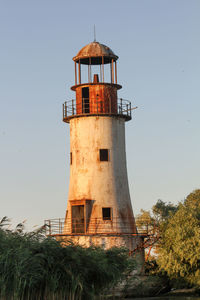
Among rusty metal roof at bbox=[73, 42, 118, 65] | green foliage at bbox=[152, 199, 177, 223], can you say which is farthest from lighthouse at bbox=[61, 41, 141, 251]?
green foliage at bbox=[152, 199, 177, 223]

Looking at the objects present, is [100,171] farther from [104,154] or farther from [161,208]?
[161,208]

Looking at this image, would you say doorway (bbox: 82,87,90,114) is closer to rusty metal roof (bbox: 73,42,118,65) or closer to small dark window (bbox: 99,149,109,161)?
rusty metal roof (bbox: 73,42,118,65)

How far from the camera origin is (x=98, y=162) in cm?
5909

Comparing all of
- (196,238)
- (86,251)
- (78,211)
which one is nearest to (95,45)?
(78,211)

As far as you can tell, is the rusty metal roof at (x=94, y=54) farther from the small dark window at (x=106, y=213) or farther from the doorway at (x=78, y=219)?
the small dark window at (x=106, y=213)

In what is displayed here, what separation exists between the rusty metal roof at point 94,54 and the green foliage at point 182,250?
13.4 metres

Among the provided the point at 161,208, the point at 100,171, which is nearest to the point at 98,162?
the point at 100,171

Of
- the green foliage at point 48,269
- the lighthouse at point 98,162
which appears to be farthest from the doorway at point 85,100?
the green foliage at point 48,269

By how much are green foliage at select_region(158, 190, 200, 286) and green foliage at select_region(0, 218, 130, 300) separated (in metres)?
9.84

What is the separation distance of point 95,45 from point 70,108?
5270 mm

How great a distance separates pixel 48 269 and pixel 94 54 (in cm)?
2266

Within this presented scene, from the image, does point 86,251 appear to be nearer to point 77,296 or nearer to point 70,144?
point 77,296

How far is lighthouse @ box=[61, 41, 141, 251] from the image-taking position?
5803cm

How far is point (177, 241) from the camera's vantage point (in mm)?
55969
